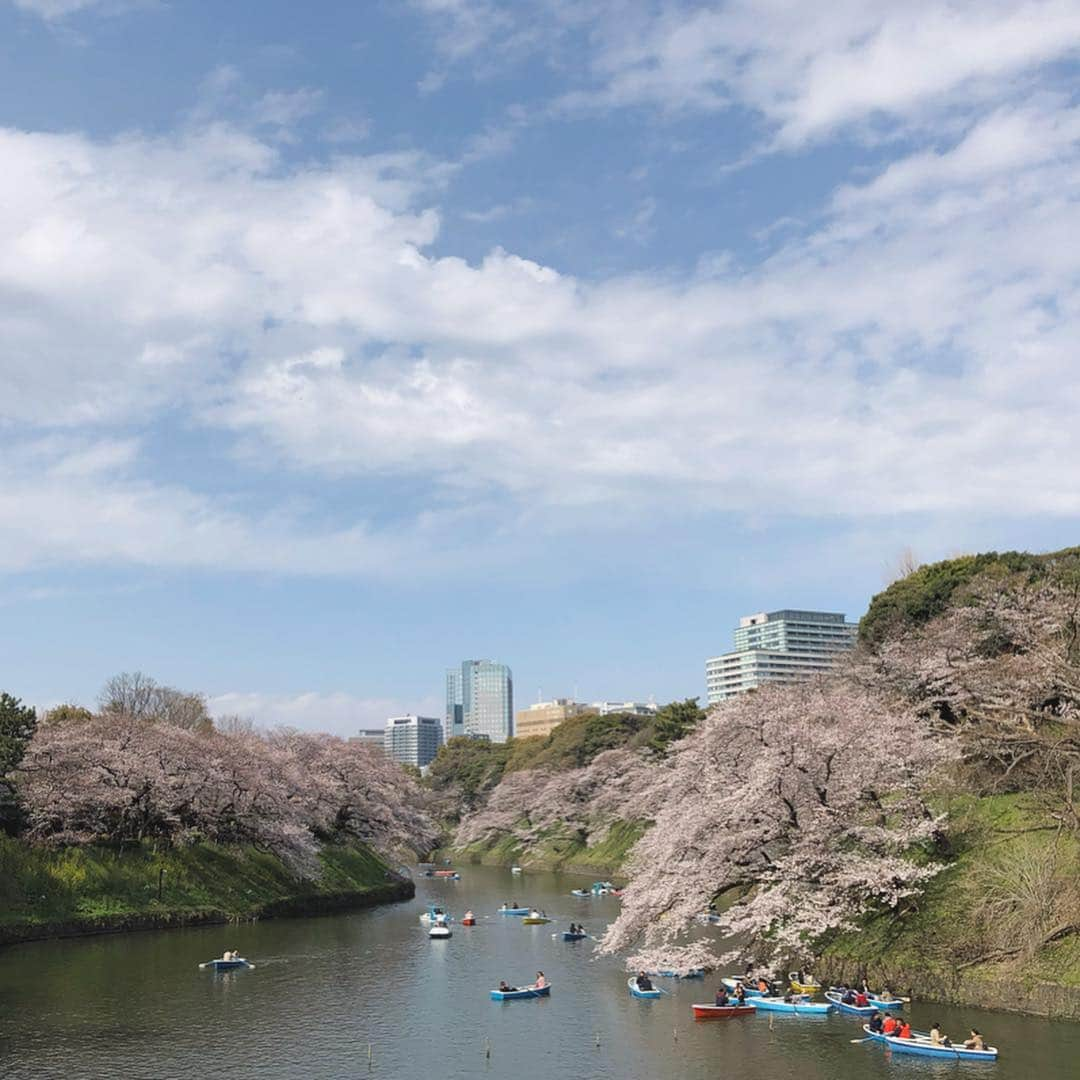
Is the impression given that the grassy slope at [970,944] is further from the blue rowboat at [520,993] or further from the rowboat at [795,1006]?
the blue rowboat at [520,993]

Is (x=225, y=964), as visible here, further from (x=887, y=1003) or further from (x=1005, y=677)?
(x=1005, y=677)

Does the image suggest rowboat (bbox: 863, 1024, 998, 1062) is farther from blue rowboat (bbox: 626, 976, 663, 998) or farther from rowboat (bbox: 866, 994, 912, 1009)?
blue rowboat (bbox: 626, 976, 663, 998)

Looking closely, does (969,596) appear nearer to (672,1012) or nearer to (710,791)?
(710,791)

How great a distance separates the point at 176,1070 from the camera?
2716cm

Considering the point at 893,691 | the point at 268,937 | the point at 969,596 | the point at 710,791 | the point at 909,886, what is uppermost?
the point at 969,596

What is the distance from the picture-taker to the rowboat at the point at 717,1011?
32344 millimetres

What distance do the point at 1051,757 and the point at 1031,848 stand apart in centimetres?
393

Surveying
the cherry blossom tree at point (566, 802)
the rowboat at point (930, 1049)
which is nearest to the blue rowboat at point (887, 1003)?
the rowboat at point (930, 1049)

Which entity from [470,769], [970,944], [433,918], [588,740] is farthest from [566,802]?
[970,944]

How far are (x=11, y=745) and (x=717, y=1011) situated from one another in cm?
3730

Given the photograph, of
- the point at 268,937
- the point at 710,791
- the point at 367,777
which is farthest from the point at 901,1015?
the point at 367,777

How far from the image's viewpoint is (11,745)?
4962 centimetres

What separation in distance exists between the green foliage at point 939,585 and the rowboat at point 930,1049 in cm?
3869

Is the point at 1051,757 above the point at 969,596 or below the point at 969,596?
below
